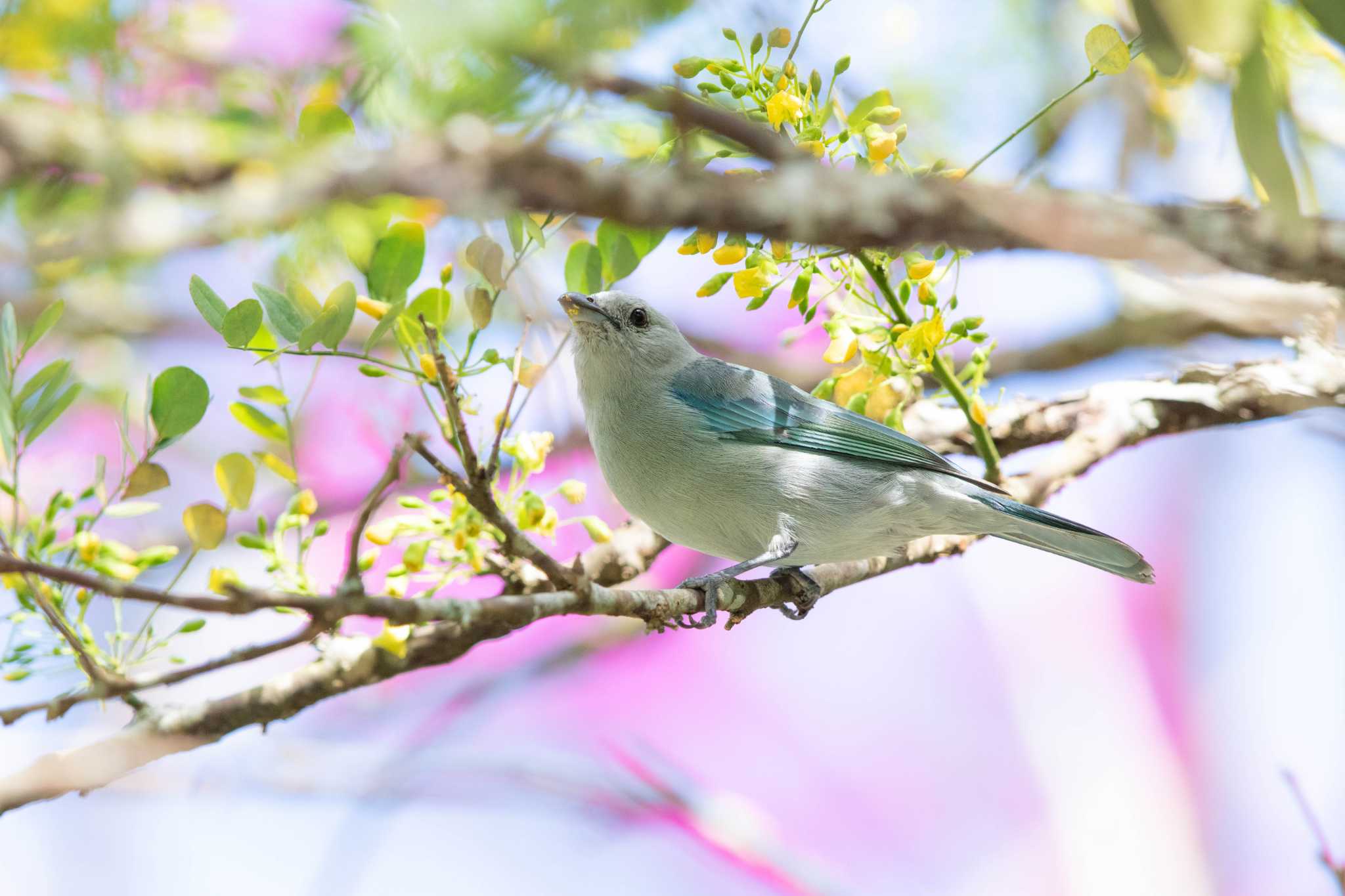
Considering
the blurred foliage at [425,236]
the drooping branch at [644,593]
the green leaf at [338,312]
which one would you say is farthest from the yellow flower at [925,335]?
the green leaf at [338,312]

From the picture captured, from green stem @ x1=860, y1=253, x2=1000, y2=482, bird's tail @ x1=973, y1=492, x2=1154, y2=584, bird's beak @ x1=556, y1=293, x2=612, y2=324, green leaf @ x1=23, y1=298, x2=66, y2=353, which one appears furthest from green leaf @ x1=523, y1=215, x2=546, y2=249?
bird's tail @ x1=973, y1=492, x2=1154, y2=584

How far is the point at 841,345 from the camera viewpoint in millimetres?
1943

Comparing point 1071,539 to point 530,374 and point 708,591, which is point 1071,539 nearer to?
point 708,591

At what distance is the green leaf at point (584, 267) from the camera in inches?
76.5

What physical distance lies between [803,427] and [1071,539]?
64 centimetres

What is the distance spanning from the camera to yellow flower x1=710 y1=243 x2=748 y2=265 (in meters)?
1.71

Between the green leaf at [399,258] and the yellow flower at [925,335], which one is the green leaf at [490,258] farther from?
the yellow flower at [925,335]

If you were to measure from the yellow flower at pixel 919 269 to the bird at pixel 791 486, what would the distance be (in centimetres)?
54

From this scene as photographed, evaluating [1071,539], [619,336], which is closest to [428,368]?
[619,336]

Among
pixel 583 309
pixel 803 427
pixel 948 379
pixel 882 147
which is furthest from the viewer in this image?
pixel 583 309

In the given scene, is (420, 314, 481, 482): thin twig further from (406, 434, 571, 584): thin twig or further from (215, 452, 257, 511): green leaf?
(215, 452, 257, 511): green leaf

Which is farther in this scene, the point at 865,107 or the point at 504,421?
the point at 865,107

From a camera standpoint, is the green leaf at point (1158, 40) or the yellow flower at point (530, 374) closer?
the green leaf at point (1158, 40)

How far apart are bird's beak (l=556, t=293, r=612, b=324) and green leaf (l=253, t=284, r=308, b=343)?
3.23 ft
